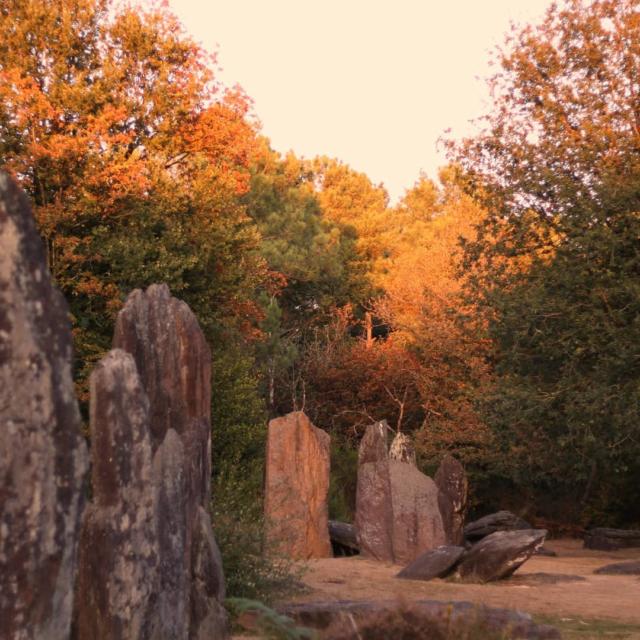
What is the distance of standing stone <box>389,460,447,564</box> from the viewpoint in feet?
64.4

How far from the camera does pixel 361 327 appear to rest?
4625cm

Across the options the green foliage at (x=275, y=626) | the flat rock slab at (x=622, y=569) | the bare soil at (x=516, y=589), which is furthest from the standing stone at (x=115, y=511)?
the flat rock slab at (x=622, y=569)

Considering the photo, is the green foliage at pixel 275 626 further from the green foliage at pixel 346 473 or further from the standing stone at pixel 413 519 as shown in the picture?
the green foliage at pixel 346 473

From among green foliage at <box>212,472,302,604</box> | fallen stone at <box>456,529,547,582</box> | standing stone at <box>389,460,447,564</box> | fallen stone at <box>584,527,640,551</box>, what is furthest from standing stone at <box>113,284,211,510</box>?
fallen stone at <box>584,527,640,551</box>

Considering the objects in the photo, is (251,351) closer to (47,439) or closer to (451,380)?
(451,380)

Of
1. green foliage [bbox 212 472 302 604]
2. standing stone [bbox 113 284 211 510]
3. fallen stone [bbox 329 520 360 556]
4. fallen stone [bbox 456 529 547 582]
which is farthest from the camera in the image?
fallen stone [bbox 329 520 360 556]

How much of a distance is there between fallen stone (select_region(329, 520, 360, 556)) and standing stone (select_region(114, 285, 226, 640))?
9.94m

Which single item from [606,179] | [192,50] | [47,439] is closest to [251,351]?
[192,50]

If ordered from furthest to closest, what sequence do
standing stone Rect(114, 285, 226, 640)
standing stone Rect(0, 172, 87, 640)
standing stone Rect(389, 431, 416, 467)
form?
standing stone Rect(389, 431, 416, 467), standing stone Rect(114, 285, 226, 640), standing stone Rect(0, 172, 87, 640)

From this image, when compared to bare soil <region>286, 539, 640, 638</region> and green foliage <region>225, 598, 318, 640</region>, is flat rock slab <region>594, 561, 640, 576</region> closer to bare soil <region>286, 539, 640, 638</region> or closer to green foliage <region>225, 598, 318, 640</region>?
bare soil <region>286, 539, 640, 638</region>

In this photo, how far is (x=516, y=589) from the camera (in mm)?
15703

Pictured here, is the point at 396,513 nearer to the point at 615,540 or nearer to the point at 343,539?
the point at 343,539

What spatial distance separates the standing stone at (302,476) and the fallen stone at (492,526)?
598 cm

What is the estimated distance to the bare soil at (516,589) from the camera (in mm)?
13344
